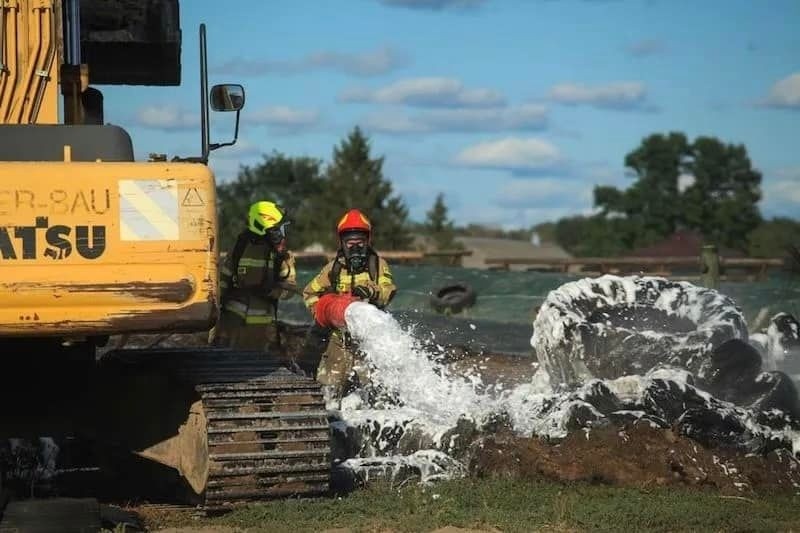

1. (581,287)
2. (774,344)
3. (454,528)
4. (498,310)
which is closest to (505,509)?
(454,528)

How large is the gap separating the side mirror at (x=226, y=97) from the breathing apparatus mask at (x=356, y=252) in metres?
4.05

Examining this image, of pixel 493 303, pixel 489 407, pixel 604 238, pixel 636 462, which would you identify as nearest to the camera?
pixel 636 462

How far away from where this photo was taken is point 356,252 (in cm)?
1221

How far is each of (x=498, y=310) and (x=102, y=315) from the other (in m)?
15.5

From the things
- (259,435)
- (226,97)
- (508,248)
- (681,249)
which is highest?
(226,97)

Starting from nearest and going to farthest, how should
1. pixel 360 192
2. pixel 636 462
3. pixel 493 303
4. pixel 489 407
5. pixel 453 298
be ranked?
1. pixel 636 462
2. pixel 489 407
3. pixel 453 298
4. pixel 493 303
5. pixel 360 192

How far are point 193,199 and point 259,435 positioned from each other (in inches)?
58.4

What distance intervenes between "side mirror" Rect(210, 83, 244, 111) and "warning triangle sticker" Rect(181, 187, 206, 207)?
0.79 metres

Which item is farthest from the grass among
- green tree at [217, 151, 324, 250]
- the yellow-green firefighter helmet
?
green tree at [217, 151, 324, 250]

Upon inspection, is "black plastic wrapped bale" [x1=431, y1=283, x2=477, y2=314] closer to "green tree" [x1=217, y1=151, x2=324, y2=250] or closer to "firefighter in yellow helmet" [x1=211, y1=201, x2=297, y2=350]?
"firefighter in yellow helmet" [x1=211, y1=201, x2=297, y2=350]

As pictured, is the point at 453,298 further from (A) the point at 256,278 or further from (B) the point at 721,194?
(B) the point at 721,194

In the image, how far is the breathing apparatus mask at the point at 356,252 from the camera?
12.2 metres

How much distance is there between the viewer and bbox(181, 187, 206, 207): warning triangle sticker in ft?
24.7

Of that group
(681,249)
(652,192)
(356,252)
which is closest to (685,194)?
(652,192)
